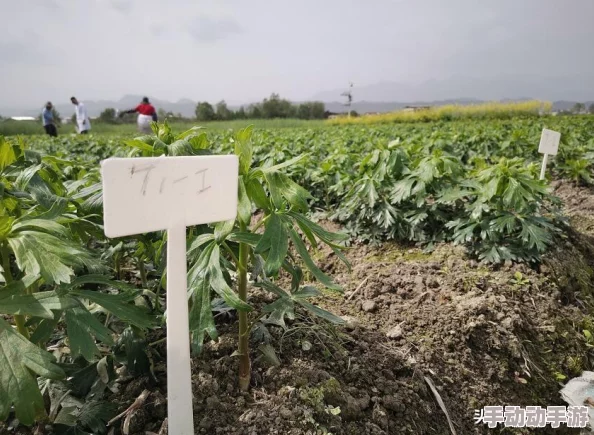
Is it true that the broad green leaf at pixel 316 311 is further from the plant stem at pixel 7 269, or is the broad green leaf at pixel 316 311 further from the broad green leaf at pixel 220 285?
the plant stem at pixel 7 269

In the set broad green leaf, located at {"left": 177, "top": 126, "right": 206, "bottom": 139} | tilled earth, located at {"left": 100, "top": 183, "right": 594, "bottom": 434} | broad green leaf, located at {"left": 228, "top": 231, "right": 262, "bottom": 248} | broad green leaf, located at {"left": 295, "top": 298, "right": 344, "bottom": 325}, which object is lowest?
tilled earth, located at {"left": 100, "top": 183, "right": 594, "bottom": 434}

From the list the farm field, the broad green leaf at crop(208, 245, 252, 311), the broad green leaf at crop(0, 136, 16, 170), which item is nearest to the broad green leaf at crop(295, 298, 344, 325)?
the farm field

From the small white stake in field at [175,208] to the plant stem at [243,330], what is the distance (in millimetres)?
334

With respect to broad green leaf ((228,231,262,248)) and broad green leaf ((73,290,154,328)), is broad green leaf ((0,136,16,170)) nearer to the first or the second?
broad green leaf ((73,290,154,328))

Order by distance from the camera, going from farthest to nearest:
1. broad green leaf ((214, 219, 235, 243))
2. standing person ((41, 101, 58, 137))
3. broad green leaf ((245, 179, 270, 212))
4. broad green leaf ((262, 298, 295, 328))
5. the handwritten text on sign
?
standing person ((41, 101, 58, 137)) < broad green leaf ((262, 298, 295, 328)) < broad green leaf ((245, 179, 270, 212)) < broad green leaf ((214, 219, 235, 243)) < the handwritten text on sign

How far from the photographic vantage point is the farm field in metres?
1.47

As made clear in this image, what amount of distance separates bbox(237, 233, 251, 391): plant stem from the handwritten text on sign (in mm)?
336

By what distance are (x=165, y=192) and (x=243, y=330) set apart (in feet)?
2.51

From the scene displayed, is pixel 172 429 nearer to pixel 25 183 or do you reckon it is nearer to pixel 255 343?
pixel 255 343

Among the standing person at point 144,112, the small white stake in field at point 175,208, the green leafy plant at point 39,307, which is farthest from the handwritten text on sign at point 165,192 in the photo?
the standing person at point 144,112

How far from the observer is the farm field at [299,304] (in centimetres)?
147

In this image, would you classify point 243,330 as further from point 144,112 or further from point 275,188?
point 144,112

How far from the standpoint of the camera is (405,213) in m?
3.98

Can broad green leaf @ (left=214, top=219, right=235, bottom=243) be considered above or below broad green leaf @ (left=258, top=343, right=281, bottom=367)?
above
